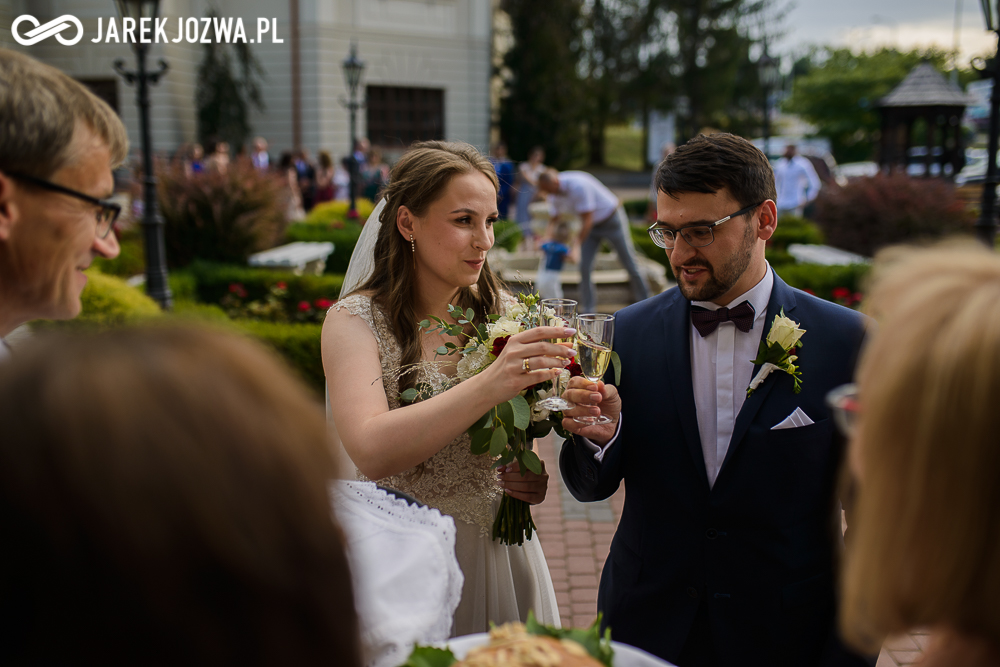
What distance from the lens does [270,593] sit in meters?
0.74

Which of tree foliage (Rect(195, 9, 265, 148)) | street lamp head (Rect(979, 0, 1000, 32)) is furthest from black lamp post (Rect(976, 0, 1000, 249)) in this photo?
tree foliage (Rect(195, 9, 265, 148))

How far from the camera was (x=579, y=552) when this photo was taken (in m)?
4.79

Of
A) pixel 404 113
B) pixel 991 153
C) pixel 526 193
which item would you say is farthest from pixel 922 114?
pixel 404 113

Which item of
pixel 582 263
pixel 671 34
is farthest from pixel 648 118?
pixel 582 263

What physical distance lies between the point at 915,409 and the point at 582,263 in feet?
29.1

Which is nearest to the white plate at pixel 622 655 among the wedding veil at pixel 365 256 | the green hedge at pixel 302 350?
the wedding veil at pixel 365 256

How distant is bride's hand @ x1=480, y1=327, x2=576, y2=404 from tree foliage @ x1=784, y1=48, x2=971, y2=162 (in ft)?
154

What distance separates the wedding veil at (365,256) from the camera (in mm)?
2941

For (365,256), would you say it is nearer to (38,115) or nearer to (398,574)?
(38,115)

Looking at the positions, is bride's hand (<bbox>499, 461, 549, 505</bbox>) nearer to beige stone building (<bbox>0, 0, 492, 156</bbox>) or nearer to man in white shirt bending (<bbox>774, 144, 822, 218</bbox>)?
man in white shirt bending (<bbox>774, 144, 822, 218</bbox>)

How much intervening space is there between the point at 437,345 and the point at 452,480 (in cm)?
50

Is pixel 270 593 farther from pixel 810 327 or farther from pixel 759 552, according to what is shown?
pixel 810 327

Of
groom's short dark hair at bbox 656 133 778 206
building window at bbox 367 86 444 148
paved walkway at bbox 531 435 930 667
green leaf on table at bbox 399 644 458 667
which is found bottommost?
paved walkway at bbox 531 435 930 667

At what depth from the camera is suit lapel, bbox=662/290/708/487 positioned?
7.43 feet
